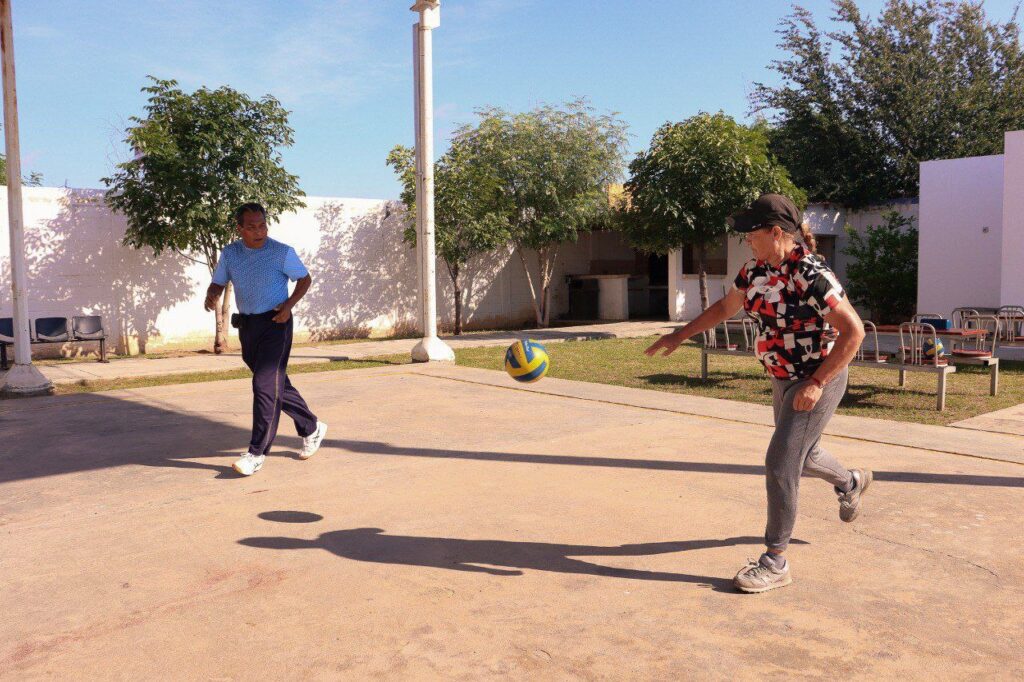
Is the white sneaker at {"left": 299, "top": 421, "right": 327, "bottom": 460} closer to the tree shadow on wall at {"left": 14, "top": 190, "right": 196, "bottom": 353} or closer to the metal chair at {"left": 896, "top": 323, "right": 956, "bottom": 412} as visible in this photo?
the metal chair at {"left": 896, "top": 323, "right": 956, "bottom": 412}

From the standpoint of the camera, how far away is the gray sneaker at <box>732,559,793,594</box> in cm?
383

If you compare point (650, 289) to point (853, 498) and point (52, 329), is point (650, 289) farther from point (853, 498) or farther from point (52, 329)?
point (853, 498)

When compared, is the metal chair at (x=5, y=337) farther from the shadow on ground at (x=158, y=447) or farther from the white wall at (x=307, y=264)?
the shadow on ground at (x=158, y=447)

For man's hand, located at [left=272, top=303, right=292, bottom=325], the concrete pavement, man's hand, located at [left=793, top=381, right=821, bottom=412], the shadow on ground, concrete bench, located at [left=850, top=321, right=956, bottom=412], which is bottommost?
the shadow on ground

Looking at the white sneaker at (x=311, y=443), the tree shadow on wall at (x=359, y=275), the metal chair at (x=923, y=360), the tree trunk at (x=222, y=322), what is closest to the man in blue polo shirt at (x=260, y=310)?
the white sneaker at (x=311, y=443)

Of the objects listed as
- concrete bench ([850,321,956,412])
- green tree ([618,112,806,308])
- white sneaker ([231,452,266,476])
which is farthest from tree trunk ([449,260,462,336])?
white sneaker ([231,452,266,476])

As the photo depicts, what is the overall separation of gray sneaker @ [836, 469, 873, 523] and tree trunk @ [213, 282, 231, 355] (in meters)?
13.9

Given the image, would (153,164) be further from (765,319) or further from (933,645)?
(933,645)

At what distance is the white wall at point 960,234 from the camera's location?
1747 centimetres

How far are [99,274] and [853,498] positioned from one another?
15.2 meters

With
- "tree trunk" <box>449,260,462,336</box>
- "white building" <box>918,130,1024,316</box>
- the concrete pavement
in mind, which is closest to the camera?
the concrete pavement

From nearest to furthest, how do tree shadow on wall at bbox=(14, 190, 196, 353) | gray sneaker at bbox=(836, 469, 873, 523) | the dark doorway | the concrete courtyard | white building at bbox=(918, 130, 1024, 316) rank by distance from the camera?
1. the concrete courtyard
2. gray sneaker at bbox=(836, 469, 873, 523)
3. tree shadow on wall at bbox=(14, 190, 196, 353)
4. white building at bbox=(918, 130, 1024, 316)
5. the dark doorway

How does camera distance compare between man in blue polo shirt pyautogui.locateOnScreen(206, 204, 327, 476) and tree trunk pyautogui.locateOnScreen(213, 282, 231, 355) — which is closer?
man in blue polo shirt pyautogui.locateOnScreen(206, 204, 327, 476)

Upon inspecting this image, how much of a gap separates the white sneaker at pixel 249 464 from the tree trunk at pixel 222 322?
10766 mm
